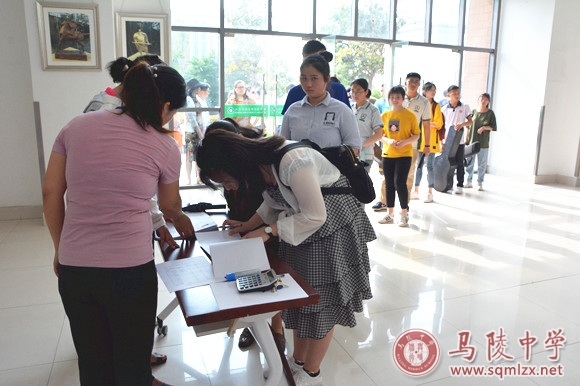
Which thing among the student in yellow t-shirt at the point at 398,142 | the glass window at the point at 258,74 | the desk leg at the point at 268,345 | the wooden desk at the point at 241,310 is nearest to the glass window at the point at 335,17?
the glass window at the point at 258,74

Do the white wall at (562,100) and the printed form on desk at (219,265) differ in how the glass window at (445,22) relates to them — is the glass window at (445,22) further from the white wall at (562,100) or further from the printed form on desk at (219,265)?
the printed form on desk at (219,265)

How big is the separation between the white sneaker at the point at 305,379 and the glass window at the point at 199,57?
5.15 meters

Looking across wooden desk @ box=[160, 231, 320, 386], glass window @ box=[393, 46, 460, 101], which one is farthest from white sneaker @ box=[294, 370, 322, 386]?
glass window @ box=[393, 46, 460, 101]

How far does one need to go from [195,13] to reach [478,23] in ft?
16.7

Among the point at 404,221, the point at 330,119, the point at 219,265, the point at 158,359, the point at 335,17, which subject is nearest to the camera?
the point at 219,265

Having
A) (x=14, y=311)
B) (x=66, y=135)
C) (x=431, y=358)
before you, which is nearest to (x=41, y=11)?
(x=14, y=311)

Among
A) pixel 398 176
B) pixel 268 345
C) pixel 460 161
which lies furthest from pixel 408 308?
pixel 460 161

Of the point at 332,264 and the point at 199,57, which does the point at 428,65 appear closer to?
the point at 199,57

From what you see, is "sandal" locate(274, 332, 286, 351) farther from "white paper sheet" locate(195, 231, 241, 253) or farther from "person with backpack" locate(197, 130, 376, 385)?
"white paper sheet" locate(195, 231, 241, 253)

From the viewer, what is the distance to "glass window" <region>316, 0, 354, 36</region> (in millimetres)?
6828

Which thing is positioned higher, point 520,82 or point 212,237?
point 520,82

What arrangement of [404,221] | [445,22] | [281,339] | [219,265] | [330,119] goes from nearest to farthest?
[219,265] → [281,339] → [330,119] → [404,221] → [445,22]

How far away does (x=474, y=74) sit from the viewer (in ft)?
26.6

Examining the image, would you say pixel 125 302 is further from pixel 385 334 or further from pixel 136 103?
pixel 385 334
